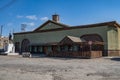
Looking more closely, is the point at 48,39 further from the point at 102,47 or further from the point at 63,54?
the point at 102,47

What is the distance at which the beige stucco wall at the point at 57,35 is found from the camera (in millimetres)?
33094

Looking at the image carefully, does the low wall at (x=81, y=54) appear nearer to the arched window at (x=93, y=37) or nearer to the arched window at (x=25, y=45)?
the arched window at (x=93, y=37)

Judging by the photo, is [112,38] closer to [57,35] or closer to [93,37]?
[93,37]

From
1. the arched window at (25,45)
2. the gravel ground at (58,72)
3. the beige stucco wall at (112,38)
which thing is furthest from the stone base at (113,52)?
the arched window at (25,45)

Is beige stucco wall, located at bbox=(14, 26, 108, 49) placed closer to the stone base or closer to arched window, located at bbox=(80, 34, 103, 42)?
arched window, located at bbox=(80, 34, 103, 42)

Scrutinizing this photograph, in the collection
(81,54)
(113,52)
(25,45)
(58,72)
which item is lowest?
(58,72)

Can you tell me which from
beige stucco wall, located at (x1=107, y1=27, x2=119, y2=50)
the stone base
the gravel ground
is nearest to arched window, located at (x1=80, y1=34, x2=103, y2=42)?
beige stucco wall, located at (x1=107, y1=27, x2=119, y2=50)

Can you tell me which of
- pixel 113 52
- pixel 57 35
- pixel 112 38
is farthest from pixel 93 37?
pixel 57 35

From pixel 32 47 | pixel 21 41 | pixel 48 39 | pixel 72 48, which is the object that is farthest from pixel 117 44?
pixel 21 41

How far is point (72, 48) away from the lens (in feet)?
117

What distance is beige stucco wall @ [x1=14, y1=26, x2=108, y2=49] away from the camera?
33.1 m

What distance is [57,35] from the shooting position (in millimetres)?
40312

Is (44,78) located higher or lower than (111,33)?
lower

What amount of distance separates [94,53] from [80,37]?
7.58m
